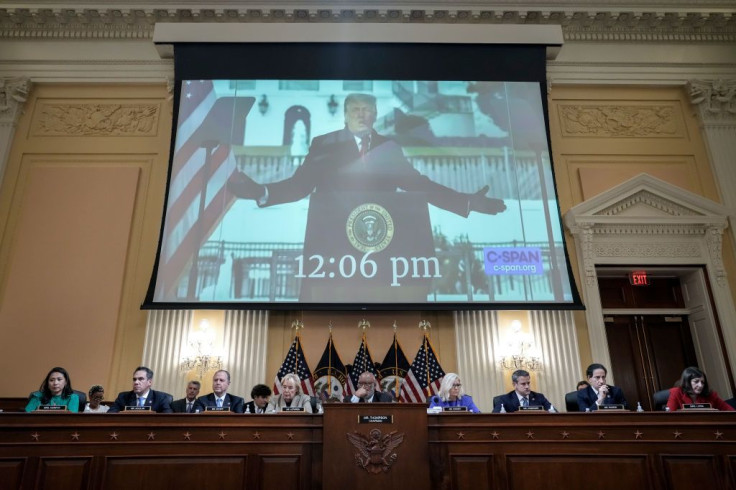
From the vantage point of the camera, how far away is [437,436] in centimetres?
375

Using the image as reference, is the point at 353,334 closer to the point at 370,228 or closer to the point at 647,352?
the point at 370,228

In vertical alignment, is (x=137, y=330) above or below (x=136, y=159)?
below

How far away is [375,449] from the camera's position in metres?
3.62

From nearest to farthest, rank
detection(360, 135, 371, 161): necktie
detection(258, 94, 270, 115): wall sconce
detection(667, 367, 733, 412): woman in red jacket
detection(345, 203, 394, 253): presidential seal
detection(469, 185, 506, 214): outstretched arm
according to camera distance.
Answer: detection(667, 367, 733, 412): woman in red jacket
detection(345, 203, 394, 253): presidential seal
detection(469, 185, 506, 214): outstretched arm
detection(360, 135, 371, 161): necktie
detection(258, 94, 270, 115): wall sconce

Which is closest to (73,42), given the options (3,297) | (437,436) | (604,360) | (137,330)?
(3,297)

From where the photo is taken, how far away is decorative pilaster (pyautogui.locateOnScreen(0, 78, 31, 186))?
25.2 feet

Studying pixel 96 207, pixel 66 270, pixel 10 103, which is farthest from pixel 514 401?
pixel 10 103

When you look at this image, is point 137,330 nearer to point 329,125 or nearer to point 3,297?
point 3,297

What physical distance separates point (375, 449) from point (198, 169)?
4.81 meters

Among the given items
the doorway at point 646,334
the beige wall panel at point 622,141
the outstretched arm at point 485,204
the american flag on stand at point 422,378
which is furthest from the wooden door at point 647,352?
the american flag on stand at point 422,378

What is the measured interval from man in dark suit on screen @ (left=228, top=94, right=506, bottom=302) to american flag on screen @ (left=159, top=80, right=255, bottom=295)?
310 mm

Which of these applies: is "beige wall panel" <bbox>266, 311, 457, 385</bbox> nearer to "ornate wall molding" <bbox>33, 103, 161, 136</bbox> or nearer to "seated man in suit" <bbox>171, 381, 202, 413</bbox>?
"seated man in suit" <bbox>171, 381, 202, 413</bbox>

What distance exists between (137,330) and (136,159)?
2389 millimetres

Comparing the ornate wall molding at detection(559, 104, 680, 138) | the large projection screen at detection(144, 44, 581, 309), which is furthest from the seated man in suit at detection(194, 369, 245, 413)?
the ornate wall molding at detection(559, 104, 680, 138)
